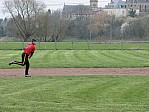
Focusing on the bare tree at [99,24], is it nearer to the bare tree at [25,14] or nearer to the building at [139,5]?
the bare tree at [25,14]

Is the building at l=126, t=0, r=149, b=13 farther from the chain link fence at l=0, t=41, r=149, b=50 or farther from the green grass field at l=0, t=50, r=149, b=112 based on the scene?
the green grass field at l=0, t=50, r=149, b=112

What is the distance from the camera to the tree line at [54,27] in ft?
284

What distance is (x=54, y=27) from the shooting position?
291 ft

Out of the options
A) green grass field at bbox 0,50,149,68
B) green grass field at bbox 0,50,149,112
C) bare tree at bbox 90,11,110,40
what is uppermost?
bare tree at bbox 90,11,110,40

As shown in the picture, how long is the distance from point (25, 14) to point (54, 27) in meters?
9.23

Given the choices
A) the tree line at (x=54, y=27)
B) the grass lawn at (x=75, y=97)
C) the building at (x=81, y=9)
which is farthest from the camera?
the building at (x=81, y=9)

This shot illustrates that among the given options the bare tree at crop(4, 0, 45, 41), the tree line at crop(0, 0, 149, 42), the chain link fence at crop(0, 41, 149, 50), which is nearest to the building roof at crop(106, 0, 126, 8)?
the tree line at crop(0, 0, 149, 42)

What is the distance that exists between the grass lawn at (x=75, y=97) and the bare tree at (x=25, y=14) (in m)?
75.1

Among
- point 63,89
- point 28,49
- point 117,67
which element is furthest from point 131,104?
point 117,67

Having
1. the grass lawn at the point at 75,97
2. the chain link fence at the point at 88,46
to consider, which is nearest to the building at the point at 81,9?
the chain link fence at the point at 88,46

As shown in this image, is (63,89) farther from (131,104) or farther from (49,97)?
(131,104)

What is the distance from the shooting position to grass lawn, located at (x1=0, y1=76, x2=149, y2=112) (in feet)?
30.3

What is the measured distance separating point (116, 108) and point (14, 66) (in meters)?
16.2

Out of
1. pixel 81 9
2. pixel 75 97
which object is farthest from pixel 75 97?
pixel 81 9
